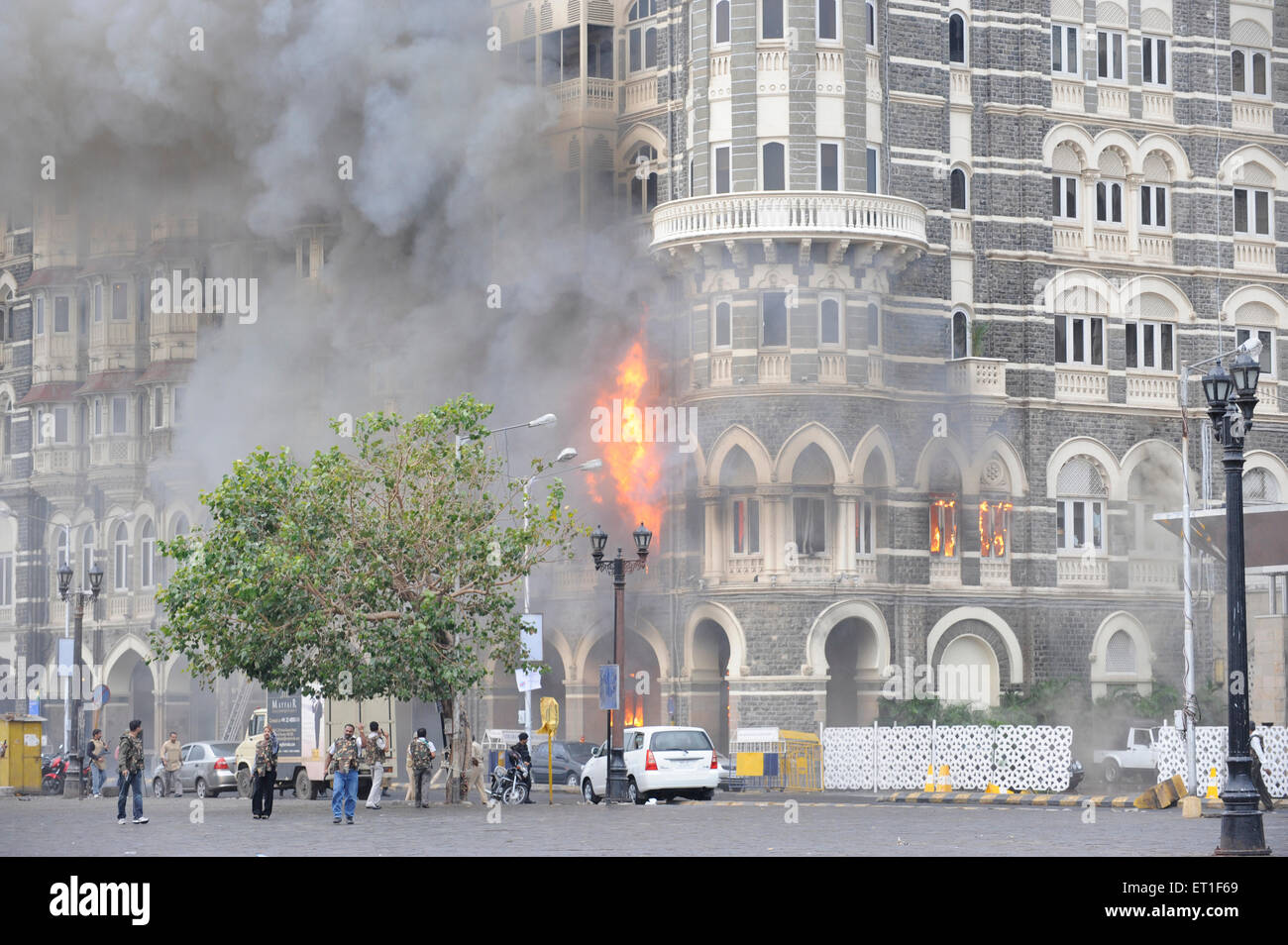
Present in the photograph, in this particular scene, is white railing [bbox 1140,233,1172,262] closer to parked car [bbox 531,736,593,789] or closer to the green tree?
parked car [bbox 531,736,593,789]

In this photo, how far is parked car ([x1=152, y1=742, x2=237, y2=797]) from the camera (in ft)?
161

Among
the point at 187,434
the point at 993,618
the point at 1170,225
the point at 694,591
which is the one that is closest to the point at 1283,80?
the point at 1170,225

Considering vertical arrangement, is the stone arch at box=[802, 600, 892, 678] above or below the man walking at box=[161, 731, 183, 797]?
above

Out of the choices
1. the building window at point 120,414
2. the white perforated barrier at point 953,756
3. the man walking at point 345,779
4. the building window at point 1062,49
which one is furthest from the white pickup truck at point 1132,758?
the building window at point 120,414

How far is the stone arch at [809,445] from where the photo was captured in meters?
53.9

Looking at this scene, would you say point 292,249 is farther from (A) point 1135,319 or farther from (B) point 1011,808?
(B) point 1011,808

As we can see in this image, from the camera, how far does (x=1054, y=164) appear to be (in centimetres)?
5997

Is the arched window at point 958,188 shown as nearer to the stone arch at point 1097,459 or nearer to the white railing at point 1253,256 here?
the stone arch at point 1097,459

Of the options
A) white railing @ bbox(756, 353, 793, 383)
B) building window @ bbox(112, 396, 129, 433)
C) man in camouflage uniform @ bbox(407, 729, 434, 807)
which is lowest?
man in camouflage uniform @ bbox(407, 729, 434, 807)

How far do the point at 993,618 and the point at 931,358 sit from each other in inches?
298

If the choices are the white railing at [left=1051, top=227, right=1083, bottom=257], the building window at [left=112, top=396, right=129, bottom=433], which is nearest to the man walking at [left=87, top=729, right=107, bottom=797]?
the building window at [left=112, top=396, right=129, bottom=433]

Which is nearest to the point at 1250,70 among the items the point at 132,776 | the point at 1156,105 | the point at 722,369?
the point at 1156,105

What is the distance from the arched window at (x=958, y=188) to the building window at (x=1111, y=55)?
5.55 meters

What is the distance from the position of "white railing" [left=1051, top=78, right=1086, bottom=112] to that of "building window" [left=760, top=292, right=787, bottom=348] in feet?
37.7
